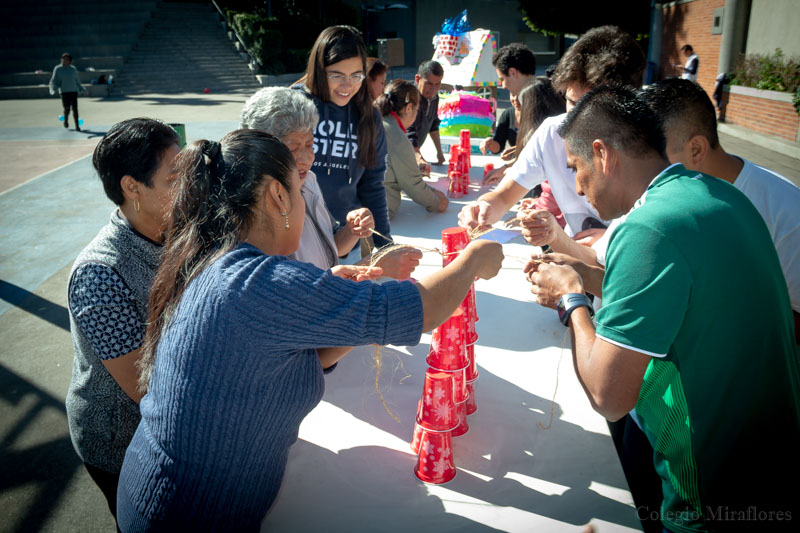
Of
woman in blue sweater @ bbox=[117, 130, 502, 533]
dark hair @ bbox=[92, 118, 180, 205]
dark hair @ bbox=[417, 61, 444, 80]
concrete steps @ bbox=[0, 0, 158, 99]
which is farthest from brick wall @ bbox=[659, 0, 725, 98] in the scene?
concrete steps @ bbox=[0, 0, 158, 99]

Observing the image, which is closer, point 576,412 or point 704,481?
point 704,481

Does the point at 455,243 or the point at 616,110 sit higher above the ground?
the point at 616,110

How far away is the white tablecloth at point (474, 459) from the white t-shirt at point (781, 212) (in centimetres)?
87

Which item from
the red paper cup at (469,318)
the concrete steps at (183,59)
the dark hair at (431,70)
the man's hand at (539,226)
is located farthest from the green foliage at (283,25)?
the red paper cup at (469,318)

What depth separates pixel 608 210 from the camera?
1.61m

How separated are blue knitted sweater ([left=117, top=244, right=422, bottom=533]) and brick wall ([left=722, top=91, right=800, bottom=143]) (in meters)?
12.0

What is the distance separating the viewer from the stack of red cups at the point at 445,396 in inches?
69.7

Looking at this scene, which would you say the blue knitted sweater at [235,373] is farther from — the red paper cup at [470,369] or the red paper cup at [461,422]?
the red paper cup at [470,369]

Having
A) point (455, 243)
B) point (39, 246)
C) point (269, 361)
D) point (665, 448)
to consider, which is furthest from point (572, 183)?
point (39, 246)

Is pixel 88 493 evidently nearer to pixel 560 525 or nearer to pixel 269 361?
pixel 269 361

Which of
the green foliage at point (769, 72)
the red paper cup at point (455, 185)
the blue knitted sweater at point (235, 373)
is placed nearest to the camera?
the blue knitted sweater at point (235, 373)

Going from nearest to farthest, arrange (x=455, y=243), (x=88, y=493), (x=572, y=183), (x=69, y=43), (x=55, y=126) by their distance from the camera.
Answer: (x=455, y=243), (x=88, y=493), (x=572, y=183), (x=55, y=126), (x=69, y=43)

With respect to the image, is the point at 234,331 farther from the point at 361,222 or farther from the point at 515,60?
the point at 515,60

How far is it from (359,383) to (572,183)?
1.46 metres
